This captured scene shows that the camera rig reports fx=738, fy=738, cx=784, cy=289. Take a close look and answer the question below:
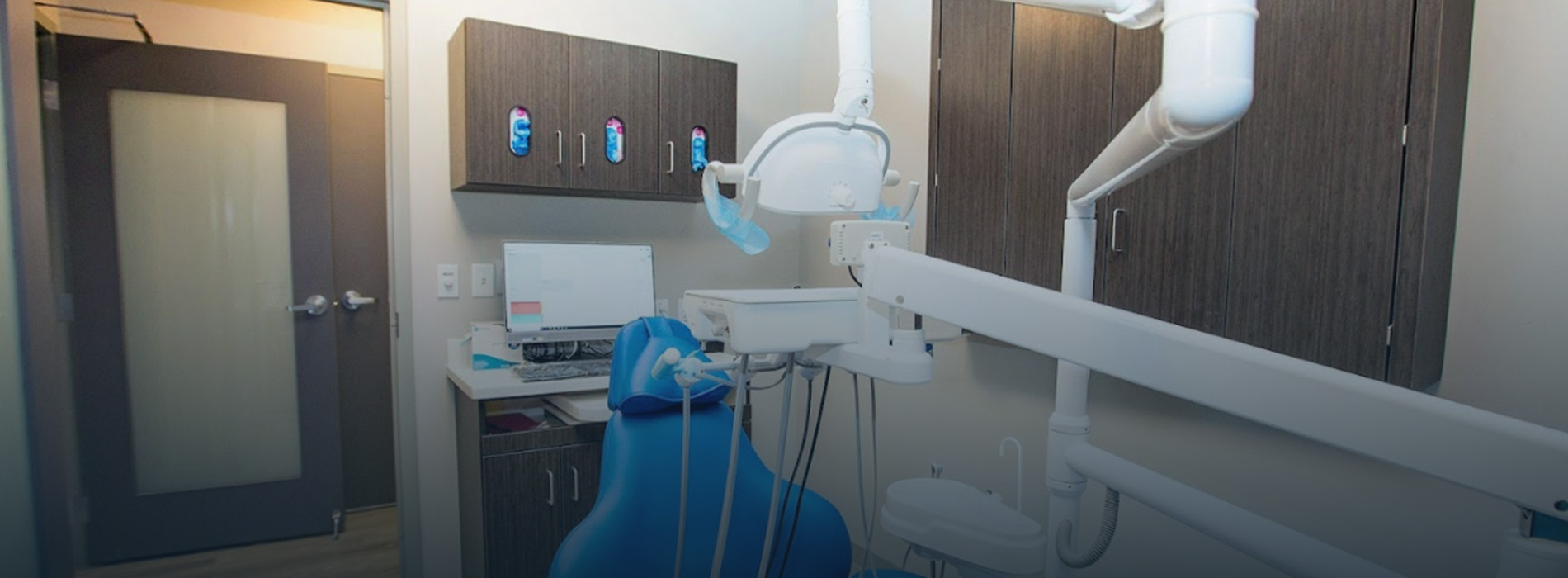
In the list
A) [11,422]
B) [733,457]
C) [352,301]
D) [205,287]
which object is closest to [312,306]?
[352,301]

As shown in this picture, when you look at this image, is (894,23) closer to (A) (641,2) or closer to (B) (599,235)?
(A) (641,2)

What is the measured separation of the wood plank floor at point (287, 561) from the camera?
2658mm

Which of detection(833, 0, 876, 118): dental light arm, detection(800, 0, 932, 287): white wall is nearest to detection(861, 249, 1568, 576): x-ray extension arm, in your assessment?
detection(833, 0, 876, 118): dental light arm

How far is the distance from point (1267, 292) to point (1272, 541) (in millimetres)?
891

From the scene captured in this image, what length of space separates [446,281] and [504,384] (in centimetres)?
58

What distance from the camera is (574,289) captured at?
8.35 ft

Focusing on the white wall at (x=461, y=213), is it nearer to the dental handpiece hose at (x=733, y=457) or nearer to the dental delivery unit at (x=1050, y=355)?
the dental delivery unit at (x=1050, y=355)

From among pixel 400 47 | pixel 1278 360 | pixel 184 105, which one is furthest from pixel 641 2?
pixel 1278 360

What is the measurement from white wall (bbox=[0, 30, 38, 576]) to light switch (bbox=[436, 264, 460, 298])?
39.1 inches

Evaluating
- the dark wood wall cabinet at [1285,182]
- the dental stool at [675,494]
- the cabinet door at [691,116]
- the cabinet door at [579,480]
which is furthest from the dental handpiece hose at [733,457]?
the cabinet door at [691,116]

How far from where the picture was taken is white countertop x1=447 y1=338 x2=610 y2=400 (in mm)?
2092

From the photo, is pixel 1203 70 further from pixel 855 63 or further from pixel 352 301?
pixel 352 301

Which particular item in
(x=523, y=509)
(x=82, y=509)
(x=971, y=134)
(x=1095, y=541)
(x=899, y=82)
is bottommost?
(x=82, y=509)

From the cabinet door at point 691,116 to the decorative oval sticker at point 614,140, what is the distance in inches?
5.5
